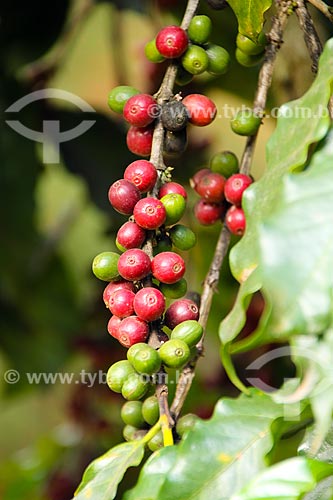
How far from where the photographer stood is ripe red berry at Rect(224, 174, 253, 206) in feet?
2.60

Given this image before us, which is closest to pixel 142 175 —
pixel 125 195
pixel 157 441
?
pixel 125 195

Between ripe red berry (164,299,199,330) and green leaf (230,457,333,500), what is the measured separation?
0.17 meters

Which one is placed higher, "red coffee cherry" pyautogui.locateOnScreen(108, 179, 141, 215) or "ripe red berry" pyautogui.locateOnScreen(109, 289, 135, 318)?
"red coffee cherry" pyautogui.locateOnScreen(108, 179, 141, 215)

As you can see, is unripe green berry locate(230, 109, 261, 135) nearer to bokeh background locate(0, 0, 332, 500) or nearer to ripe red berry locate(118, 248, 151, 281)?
ripe red berry locate(118, 248, 151, 281)

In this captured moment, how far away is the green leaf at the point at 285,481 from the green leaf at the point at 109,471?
16 centimetres

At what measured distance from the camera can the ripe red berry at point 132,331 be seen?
26.1 inches

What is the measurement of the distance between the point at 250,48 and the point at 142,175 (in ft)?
0.71

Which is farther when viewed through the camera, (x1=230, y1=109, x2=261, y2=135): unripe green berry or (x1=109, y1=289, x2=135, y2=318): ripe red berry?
(x1=230, y1=109, x2=261, y2=135): unripe green berry

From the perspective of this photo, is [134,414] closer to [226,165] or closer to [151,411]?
[151,411]

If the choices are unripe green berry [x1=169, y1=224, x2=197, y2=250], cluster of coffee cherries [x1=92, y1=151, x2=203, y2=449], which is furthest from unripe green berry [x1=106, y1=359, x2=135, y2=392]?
unripe green berry [x1=169, y1=224, x2=197, y2=250]

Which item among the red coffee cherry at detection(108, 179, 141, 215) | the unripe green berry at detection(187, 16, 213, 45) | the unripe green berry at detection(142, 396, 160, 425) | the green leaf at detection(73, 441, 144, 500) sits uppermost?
the unripe green berry at detection(187, 16, 213, 45)

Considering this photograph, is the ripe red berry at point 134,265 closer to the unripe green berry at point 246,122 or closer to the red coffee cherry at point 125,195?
the red coffee cherry at point 125,195

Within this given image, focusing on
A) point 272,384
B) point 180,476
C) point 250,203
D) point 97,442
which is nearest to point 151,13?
point 272,384

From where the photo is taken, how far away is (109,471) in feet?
2.29
